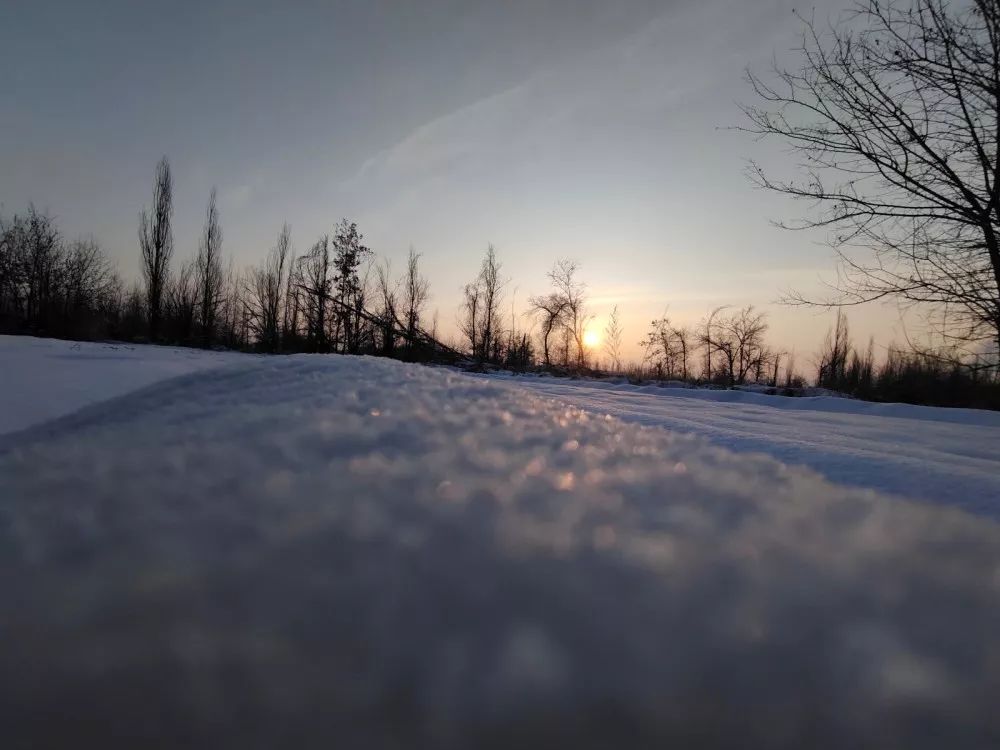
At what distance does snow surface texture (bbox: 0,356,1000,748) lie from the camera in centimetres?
22

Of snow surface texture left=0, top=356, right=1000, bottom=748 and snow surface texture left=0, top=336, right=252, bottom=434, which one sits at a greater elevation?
snow surface texture left=0, top=336, right=252, bottom=434

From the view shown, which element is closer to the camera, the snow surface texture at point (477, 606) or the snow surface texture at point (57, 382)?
the snow surface texture at point (477, 606)

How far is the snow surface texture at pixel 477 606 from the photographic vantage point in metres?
0.22

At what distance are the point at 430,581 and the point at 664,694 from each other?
0.44 ft

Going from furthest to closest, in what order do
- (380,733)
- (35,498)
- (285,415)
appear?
(285,415)
(35,498)
(380,733)

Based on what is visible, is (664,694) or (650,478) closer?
(664,694)

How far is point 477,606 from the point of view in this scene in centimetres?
27

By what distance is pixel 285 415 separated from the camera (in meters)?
0.54

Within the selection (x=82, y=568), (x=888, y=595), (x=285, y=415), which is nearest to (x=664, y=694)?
(x=888, y=595)

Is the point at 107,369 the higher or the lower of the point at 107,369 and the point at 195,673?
the higher

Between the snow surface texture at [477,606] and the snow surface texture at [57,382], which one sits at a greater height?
the snow surface texture at [57,382]

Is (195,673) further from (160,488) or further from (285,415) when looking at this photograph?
(285,415)

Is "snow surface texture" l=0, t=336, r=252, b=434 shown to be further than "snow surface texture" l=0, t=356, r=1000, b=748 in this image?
Yes

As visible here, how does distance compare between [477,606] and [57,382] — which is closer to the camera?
[477,606]
